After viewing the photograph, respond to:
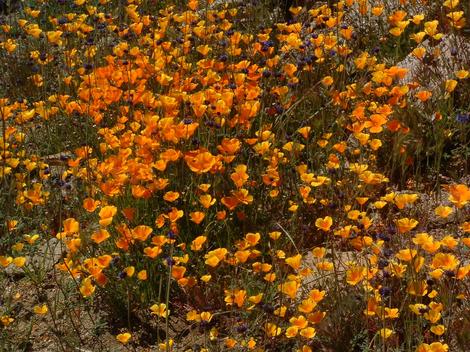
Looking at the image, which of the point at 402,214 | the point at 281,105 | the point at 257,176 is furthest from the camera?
the point at 281,105

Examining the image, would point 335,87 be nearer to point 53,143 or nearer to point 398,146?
point 398,146

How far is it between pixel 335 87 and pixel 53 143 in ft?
6.45

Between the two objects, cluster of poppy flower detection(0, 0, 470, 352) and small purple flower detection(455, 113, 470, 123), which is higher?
small purple flower detection(455, 113, 470, 123)

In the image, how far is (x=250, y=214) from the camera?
3.41 meters

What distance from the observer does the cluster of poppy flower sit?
104 inches

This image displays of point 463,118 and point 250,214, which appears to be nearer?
point 250,214

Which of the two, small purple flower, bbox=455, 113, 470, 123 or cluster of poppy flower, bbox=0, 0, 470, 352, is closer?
cluster of poppy flower, bbox=0, 0, 470, 352

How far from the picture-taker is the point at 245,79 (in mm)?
4293

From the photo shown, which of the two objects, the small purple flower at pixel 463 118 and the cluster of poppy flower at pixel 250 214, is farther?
the small purple flower at pixel 463 118

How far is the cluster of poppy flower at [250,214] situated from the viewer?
2.63m

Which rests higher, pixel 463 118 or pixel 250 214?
pixel 463 118

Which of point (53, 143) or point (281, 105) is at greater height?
point (281, 105)

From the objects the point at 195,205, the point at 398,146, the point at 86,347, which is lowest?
the point at 86,347

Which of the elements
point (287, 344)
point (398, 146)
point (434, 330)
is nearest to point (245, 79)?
point (398, 146)
